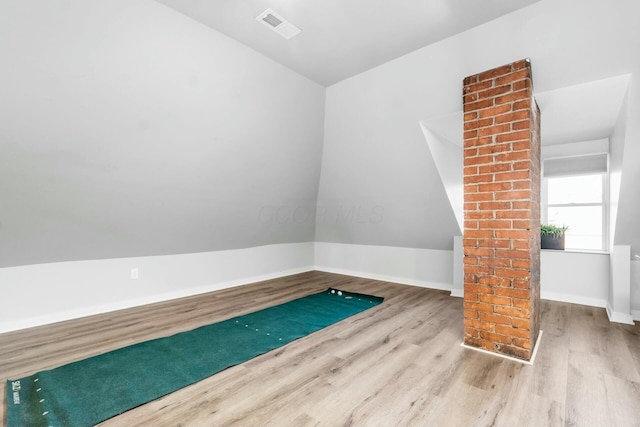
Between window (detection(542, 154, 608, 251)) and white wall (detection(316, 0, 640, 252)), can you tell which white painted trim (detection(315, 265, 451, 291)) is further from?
window (detection(542, 154, 608, 251))

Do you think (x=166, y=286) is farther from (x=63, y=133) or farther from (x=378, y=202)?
(x=378, y=202)

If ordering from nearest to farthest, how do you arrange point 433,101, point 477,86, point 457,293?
point 477,86 → point 433,101 → point 457,293

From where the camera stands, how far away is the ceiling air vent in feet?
8.26

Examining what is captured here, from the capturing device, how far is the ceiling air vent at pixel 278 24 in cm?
252

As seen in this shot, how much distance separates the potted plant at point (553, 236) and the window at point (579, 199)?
0.20 metres

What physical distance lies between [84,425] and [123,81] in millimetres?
2419

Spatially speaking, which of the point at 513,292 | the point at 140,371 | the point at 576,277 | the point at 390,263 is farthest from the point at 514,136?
the point at 390,263

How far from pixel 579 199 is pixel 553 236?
2.11 ft

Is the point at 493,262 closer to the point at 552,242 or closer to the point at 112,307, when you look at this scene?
the point at 552,242

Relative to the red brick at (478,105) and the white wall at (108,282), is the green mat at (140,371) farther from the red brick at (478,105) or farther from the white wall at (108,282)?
the red brick at (478,105)

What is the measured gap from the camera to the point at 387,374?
7.15 feet

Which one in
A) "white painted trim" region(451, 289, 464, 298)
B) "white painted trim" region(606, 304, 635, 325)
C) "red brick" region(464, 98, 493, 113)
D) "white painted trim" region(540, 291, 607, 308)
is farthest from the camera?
"white painted trim" region(451, 289, 464, 298)

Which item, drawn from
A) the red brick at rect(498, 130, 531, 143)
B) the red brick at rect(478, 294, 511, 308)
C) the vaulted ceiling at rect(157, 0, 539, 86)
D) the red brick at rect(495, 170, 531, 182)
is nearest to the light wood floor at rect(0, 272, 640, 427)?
the red brick at rect(478, 294, 511, 308)

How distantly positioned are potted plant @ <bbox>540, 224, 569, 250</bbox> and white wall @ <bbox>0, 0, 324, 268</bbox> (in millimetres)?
3380
